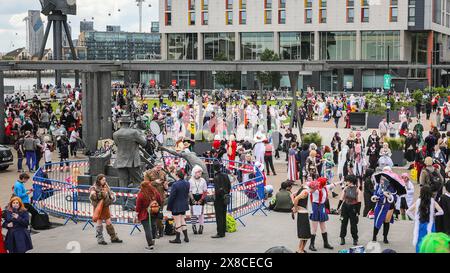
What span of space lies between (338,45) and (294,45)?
5.34 m

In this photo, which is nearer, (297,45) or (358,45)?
(358,45)

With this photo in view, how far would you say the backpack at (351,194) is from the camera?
46.6ft

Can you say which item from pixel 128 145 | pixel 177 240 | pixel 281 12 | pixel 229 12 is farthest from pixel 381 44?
pixel 177 240

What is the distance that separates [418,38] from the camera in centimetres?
8762

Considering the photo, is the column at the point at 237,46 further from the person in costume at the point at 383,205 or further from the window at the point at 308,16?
the person in costume at the point at 383,205

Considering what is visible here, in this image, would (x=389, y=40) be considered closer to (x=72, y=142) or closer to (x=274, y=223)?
(x=72, y=142)

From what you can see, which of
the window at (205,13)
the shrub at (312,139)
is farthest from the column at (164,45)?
the shrub at (312,139)

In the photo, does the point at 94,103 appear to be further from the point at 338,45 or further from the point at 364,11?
the point at 338,45

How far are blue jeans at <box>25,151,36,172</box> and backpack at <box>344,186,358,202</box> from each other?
15.4 metres

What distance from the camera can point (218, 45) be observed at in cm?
9262

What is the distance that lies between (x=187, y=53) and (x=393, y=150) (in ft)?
226

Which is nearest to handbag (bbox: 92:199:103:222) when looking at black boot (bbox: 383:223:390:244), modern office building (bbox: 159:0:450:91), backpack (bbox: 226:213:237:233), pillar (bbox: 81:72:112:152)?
backpack (bbox: 226:213:237:233)

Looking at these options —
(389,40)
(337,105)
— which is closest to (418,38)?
(389,40)
